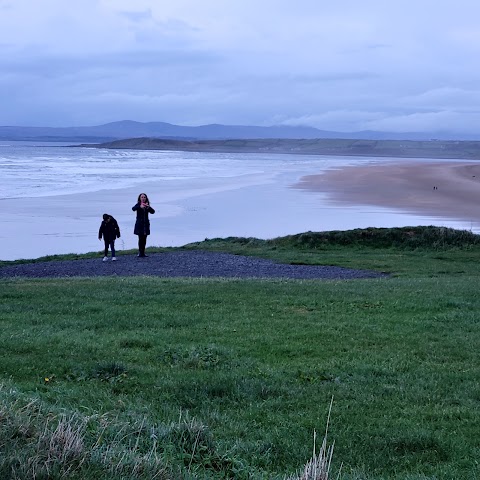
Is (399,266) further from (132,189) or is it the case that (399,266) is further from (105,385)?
(132,189)

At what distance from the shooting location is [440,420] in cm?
596

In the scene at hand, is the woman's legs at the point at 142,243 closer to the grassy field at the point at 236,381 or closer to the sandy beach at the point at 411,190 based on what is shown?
the grassy field at the point at 236,381

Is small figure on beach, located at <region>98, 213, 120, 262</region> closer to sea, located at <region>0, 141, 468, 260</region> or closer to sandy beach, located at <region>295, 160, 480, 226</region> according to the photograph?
sea, located at <region>0, 141, 468, 260</region>

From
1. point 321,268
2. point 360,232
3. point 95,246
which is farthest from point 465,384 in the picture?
point 95,246

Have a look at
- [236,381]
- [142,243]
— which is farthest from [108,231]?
[236,381]

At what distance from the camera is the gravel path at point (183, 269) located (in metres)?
17.5

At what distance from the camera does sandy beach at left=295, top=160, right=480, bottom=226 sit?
37.7 m

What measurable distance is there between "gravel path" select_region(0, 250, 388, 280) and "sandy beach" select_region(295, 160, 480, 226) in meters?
15.0

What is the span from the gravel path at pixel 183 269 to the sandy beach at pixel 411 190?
49.2 feet

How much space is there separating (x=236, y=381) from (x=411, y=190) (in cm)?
4369

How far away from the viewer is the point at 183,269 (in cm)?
1814

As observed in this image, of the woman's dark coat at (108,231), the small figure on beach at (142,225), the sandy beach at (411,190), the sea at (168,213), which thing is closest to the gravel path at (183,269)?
the small figure on beach at (142,225)

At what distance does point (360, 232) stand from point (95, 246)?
8.38 meters

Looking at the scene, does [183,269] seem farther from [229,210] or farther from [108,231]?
[229,210]
